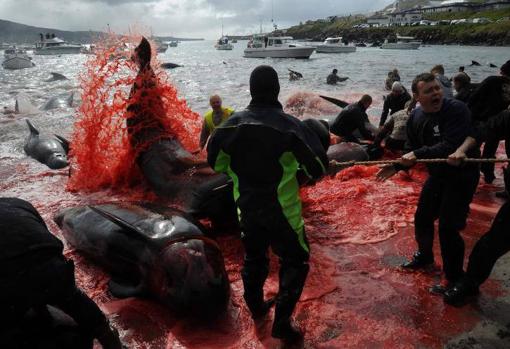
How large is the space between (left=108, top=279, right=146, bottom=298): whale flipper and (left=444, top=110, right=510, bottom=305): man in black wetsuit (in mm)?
3248

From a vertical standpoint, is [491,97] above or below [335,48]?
below

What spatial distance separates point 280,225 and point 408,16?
155 m

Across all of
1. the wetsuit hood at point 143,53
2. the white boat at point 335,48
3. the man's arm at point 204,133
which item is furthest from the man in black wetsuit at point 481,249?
the white boat at point 335,48

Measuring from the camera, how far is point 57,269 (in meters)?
2.58

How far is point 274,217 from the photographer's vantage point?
3.66m

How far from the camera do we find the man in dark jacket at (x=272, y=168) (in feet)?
11.6

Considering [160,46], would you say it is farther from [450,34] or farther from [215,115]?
[215,115]

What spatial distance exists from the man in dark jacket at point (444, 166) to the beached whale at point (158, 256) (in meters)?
2.13

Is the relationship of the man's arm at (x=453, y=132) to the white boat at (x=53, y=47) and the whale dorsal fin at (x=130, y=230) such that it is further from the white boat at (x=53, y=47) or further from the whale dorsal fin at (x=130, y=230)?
the white boat at (x=53, y=47)

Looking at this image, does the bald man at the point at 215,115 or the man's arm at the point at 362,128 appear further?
the man's arm at the point at 362,128

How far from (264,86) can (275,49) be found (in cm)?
5551

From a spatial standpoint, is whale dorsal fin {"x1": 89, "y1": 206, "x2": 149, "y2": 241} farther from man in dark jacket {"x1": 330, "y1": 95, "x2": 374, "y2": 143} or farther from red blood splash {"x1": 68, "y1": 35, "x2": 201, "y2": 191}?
man in dark jacket {"x1": 330, "y1": 95, "x2": 374, "y2": 143}

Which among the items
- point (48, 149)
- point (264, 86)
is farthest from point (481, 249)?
point (48, 149)

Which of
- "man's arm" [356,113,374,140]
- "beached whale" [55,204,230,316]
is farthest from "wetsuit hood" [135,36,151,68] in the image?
"man's arm" [356,113,374,140]
